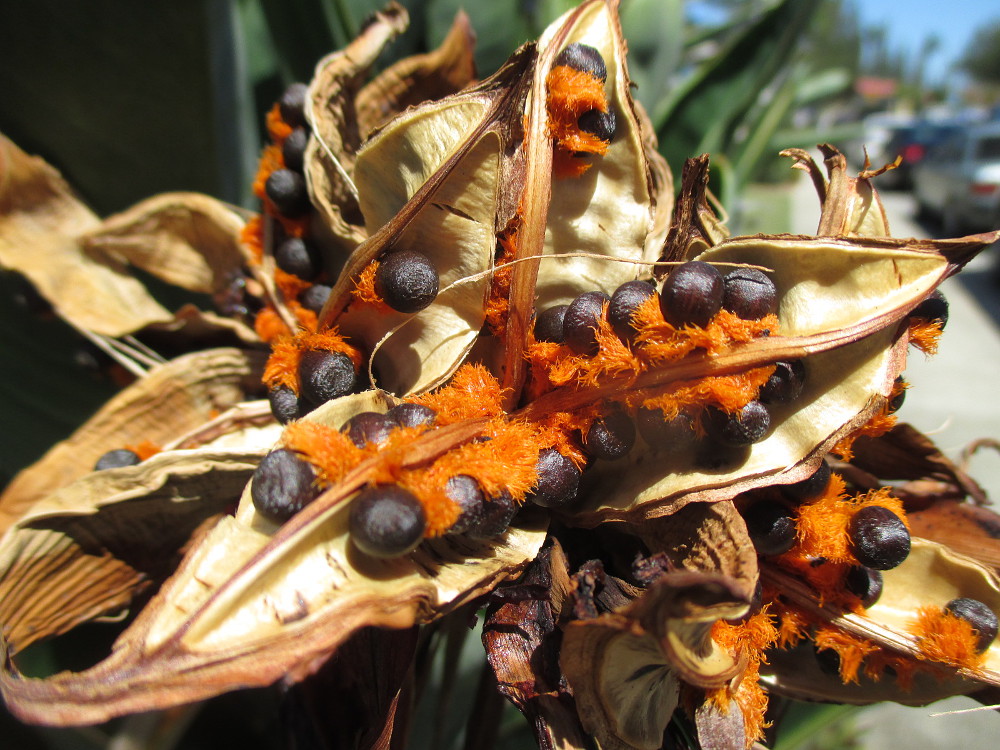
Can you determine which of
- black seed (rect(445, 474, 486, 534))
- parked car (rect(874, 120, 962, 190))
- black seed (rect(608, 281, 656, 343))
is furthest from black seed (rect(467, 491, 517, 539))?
parked car (rect(874, 120, 962, 190))

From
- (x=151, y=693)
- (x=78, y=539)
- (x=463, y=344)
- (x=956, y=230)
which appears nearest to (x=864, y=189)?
(x=463, y=344)

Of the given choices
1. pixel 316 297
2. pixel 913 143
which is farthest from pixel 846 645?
pixel 913 143

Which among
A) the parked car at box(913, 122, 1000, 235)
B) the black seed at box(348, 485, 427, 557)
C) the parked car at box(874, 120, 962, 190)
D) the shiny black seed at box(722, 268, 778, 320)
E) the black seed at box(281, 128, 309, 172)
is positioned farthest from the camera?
the parked car at box(874, 120, 962, 190)

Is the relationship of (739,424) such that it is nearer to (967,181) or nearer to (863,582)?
(863,582)

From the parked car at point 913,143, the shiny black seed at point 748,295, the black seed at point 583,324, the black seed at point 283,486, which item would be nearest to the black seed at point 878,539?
the shiny black seed at point 748,295

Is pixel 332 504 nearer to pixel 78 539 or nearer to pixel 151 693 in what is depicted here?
pixel 151 693

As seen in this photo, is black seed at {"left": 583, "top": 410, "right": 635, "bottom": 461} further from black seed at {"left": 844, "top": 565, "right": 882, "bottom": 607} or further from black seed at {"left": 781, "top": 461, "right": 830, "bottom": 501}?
black seed at {"left": 844, "top": 565, "right": 882, "bottom": 607}
